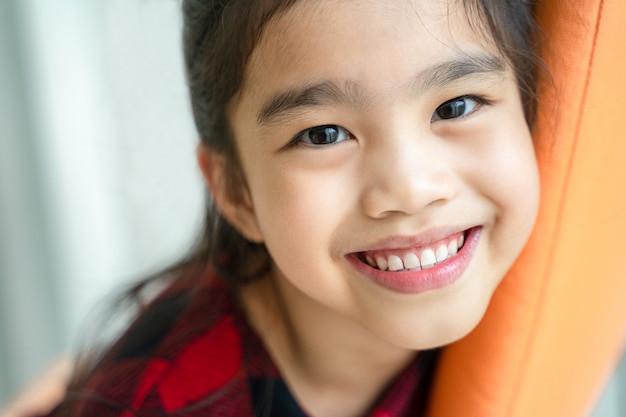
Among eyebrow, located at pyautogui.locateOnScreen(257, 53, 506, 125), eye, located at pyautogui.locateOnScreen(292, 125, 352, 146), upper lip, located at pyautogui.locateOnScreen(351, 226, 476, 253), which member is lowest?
upper lip, located at pyautogui.locateOnScreen(351, 226, 476, 253)

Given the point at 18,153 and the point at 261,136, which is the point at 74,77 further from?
the point at 261,136

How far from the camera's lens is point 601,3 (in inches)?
25.7

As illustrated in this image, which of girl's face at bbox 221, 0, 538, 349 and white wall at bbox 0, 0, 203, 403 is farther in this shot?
white wall at bbox 0, 0, 203, 403

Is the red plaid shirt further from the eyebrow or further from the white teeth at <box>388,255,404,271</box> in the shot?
the eyebrow

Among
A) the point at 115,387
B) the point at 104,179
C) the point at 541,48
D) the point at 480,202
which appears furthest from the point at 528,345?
the point at 104,179

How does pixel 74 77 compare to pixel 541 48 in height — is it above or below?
below

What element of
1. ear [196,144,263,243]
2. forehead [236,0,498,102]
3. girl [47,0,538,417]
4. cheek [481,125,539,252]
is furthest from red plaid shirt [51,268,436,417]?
forehead [236,0,498,102]

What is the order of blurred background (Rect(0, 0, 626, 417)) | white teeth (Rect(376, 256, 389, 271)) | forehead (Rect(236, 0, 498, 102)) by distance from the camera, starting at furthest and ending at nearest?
blurred background (Rect(0, 0, 626, 417))
white teeth (Rect(376, 256, 389, 271))
forehead (Rect(236, 0, 498, 102))

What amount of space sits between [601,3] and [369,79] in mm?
201

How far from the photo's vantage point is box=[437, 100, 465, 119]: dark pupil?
0.70 metres

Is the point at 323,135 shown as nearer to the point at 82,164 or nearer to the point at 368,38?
the point at 368,38

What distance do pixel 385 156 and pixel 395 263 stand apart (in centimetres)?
12

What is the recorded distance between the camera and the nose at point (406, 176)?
2.19 ft

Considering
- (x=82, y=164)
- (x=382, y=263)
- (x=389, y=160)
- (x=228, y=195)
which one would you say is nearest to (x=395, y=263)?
(x=382, y=263)
